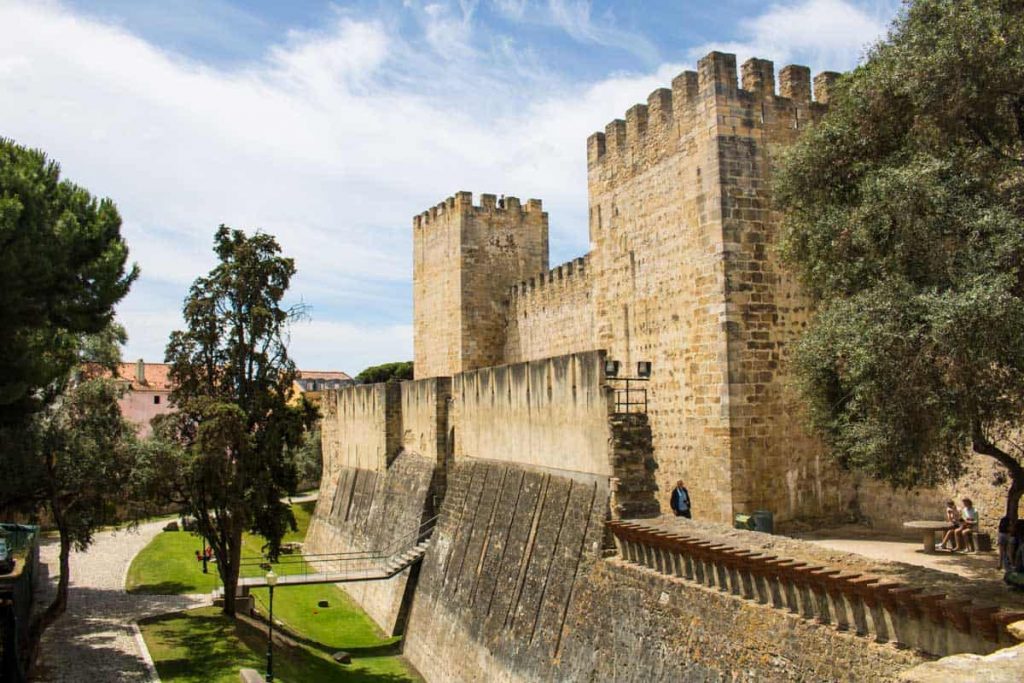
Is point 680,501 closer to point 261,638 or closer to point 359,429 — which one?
point 261,638

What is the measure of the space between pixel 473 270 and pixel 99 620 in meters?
15.6

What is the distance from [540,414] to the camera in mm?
16266

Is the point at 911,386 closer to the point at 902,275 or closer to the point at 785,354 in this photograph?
the point at 902,275

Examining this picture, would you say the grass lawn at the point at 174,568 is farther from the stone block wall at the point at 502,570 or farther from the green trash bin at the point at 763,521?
the green trash bin at the point at 763,521

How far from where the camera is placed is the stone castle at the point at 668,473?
8.88 meters

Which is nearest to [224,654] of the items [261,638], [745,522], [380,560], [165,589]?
[261,638]

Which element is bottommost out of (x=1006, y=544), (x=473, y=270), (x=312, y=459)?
(x=312, y=459)

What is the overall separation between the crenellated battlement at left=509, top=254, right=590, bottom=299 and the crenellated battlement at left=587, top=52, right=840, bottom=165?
8344 millimetres

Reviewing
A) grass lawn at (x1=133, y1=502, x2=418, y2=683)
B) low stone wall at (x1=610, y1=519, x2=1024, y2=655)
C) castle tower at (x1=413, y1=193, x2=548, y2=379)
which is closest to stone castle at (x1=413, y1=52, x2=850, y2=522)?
low stone wall at (x1=610, y1=519, x2=1024, y2=655)

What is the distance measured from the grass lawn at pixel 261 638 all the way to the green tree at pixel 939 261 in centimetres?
1348

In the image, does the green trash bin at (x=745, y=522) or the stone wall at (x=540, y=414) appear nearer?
the green trash bin at (x=745, y=522)

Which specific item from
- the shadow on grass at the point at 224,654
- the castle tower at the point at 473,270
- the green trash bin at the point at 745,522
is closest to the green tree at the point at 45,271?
the shadow on grass at the point at 224,654

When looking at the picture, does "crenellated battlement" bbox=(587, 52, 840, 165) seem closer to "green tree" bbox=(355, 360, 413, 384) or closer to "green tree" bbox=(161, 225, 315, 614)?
"green tree" bbox=(161, 225, 315, 614)

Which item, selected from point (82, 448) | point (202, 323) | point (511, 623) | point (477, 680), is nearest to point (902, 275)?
point (511, 623)
